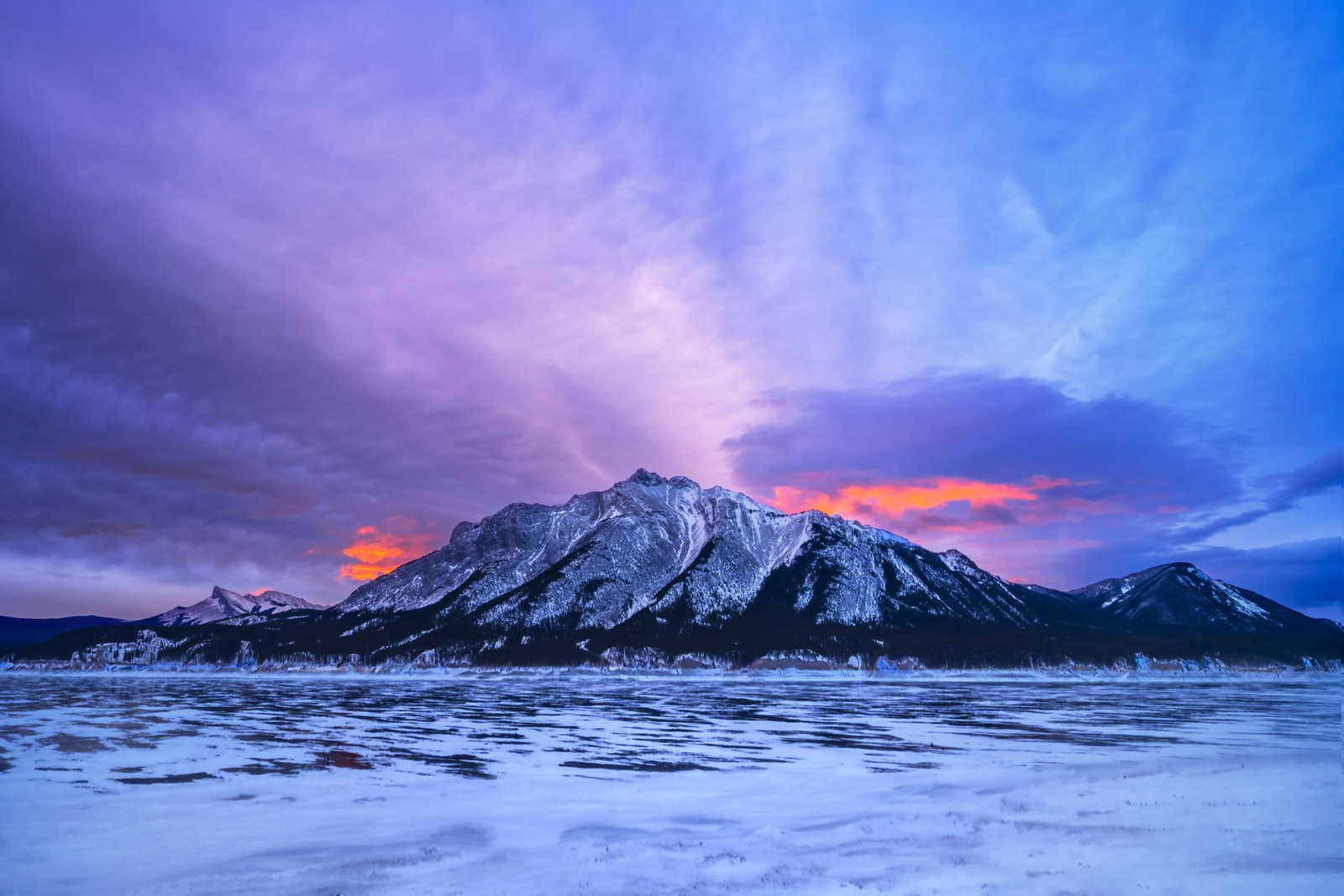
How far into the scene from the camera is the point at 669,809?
28.0 metres

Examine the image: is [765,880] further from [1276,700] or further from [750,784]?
[1276,700]

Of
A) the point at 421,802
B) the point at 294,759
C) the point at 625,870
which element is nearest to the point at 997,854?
the point at 625,870

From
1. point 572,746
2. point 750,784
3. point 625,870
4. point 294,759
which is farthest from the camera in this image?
point 572,746

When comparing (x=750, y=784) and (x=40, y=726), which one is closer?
(x=750, y=784)

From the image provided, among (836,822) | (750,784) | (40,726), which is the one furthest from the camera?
(40,726)

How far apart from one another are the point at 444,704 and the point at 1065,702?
7639 cm

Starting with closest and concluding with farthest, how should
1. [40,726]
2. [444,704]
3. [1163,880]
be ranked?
[1163,880] < [40,726] < [444,704]

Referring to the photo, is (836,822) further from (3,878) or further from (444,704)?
(444,704)

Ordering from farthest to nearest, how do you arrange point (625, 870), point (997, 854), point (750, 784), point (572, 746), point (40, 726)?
point (40, 726) < point (572, 746) < point (750, 784) < point (997, 854) < point (625, 870)

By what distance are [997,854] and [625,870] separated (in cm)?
1130

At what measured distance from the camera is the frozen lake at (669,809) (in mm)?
19688

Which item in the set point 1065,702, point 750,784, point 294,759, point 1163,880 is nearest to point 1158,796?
point 1163,880

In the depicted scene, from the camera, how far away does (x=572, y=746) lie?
46.6m

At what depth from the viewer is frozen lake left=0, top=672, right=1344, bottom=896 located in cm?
1969
